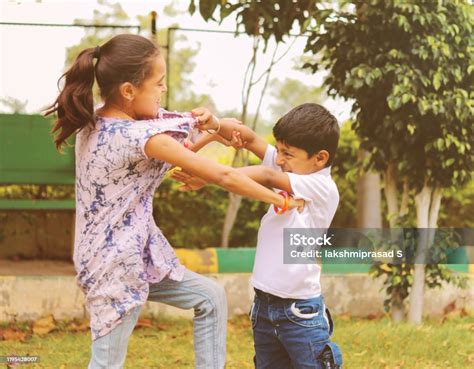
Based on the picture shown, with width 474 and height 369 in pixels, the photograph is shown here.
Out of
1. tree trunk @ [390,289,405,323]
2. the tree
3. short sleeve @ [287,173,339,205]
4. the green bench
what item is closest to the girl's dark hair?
short sleeve @ [287,173,339,205]

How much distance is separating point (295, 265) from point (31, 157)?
334 cm

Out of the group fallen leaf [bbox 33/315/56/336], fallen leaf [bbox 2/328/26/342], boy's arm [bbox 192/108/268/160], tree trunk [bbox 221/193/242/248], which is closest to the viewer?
boy's arm [bbox 192/108/268/160]

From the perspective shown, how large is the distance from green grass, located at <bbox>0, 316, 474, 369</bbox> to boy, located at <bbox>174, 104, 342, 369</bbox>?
1397mm

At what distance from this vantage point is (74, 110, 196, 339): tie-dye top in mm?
2436

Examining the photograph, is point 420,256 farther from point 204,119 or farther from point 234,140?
point 204,119

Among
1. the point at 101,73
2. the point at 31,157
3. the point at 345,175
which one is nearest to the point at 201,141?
the point at 101,73

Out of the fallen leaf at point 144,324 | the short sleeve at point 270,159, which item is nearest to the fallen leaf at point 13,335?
the fallen leaf at point 144,324

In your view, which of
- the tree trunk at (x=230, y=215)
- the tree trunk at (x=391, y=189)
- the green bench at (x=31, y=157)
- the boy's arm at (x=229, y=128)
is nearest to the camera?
the boy's arm at (x=229, y=128)

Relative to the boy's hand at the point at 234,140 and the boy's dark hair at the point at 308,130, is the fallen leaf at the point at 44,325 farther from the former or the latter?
the boy's dark hair at the point at 308,130

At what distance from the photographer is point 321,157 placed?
2.58 meters

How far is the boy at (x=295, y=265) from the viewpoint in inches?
96.1

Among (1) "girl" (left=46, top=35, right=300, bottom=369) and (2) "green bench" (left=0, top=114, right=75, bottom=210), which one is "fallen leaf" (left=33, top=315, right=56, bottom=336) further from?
(1) "girl" (left=46, top=35, right=300, bottom=369)

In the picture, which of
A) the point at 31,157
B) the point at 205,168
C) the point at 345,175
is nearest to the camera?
the point at 205,168

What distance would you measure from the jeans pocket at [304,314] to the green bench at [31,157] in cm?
323
